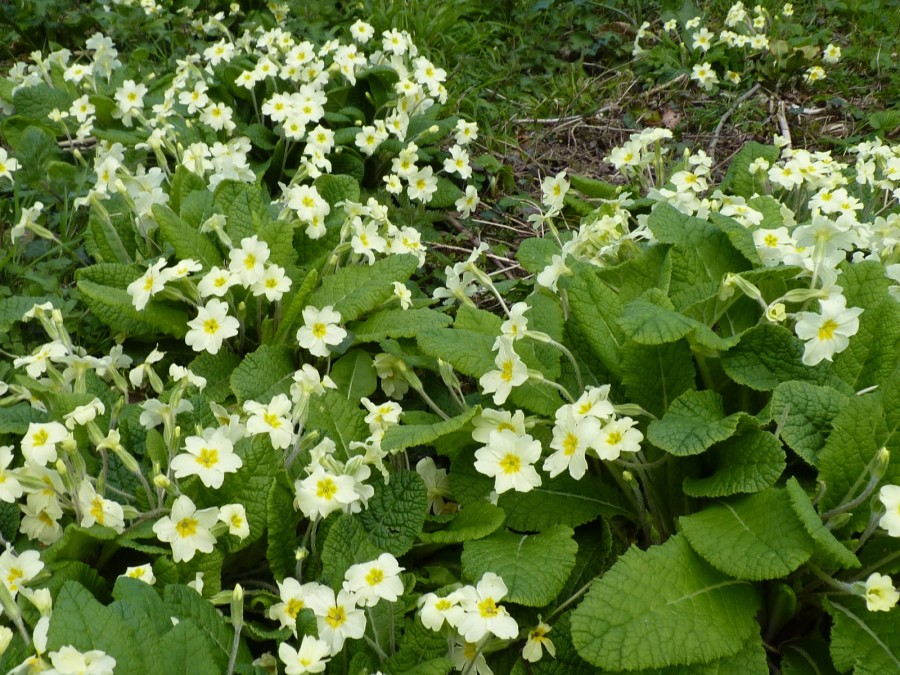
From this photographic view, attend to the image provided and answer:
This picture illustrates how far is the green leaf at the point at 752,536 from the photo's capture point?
2.06m

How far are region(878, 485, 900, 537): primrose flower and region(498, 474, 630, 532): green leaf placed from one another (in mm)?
774

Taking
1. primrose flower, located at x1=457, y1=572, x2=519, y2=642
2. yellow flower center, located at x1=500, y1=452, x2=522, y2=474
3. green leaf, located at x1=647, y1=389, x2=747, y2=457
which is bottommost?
primrose flower, located at x1=457, y1=572, x2=519, y2=642

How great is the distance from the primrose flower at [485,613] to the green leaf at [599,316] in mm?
865

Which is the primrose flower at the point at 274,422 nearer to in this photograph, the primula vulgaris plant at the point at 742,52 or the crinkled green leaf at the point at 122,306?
the crinkled green leaf at the point at 122,306

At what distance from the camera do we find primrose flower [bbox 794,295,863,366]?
231 centimetres

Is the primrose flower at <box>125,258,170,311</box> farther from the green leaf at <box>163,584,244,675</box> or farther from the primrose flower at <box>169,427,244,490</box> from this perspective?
the green leaf at <box>163,584,244,675</box>

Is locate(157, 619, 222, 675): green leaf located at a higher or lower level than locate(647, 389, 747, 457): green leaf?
lower

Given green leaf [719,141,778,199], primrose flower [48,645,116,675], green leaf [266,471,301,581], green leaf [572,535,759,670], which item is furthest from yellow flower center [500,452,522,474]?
green leaf [719,141,778,199]

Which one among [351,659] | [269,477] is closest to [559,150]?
[269,477]

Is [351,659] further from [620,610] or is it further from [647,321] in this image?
[647,321]

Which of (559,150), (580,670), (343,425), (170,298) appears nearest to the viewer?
(580,670)

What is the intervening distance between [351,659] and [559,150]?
4027mm

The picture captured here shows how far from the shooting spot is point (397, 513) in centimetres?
246

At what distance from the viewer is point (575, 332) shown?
2826 millimetres
